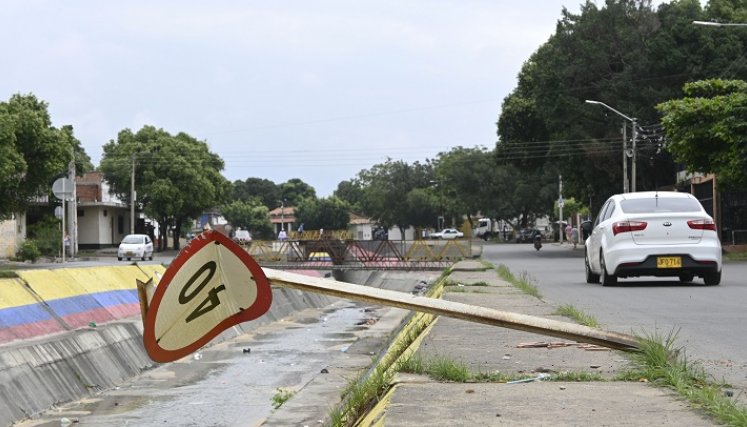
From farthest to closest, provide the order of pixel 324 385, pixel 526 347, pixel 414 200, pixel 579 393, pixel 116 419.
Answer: pixel 414 200, pixel 116 419, pixel 324 385, pixel 526 347, pixel 579 393

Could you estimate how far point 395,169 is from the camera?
114875 mm

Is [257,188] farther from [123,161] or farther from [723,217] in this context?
[723,217]

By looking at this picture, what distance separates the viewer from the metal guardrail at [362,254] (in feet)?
118

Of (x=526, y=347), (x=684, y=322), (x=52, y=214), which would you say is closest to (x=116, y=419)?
(x=526, y=347)

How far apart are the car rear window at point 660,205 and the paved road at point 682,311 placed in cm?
129

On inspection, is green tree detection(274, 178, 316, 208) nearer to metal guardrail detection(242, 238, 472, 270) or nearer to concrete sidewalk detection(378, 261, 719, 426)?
metal guardrail detection(242, 238, 472, 270)

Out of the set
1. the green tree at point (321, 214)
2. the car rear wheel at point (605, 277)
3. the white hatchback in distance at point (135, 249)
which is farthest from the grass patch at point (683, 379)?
the green tree at point (321, 214)

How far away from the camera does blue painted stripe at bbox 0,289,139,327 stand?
13398 mm

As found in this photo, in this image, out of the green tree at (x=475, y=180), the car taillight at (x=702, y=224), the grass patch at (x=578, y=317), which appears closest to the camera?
the grass patch at (x=578, y=317)

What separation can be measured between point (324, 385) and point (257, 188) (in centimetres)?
15401

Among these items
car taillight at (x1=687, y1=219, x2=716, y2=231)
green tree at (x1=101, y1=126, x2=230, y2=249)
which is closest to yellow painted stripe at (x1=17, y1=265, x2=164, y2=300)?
car taillight at (x1=687, y1=219, x2=716, y2=231)

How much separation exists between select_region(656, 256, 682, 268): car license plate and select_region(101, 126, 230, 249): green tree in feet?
167

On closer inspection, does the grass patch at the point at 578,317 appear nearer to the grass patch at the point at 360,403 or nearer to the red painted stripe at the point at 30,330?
the grass patch at the point at 360,403

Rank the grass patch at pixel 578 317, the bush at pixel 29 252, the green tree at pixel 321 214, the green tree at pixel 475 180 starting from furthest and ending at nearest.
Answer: the green tree at pixel 321 214, the green tree at pixel 475 180, the bush at pixel 29 252, the grass patch at pixel 578 317
